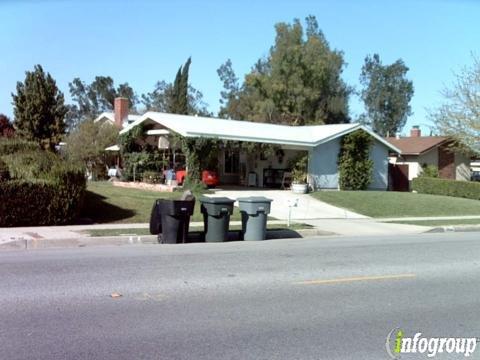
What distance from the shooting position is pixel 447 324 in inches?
258

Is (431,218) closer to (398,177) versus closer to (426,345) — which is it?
(398,177)

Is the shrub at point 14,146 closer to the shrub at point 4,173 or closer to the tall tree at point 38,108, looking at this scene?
the shrub at point 4,173

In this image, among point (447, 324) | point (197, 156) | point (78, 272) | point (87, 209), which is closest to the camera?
point (447, 324)

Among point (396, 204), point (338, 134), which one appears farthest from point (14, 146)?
point (338, 134)

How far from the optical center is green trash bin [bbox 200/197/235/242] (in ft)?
45.6

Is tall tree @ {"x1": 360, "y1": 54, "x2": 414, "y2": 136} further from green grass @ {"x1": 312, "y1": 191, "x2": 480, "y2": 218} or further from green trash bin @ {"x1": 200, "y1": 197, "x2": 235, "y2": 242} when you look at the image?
green trash bin @ {"x1": 200, "y1": 197, "x2": 235, "y2": 242}

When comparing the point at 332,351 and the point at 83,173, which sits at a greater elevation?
the point at 83,173

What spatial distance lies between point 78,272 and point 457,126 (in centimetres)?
3428

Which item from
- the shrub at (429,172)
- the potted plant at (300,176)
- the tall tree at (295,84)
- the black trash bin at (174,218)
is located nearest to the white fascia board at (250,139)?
the potted plant at (300,176)

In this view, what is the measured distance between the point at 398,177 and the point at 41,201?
2707 centimetres

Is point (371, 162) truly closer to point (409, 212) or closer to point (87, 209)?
point (409, 212)

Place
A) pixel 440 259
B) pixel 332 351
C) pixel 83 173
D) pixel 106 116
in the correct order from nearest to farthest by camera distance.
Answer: pixel 332 351, pixel 440 259, pixel 83 173, pixel 106 116

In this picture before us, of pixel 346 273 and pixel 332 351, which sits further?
pixel 346 273

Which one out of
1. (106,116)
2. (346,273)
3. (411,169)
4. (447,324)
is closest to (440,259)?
(346,273)
